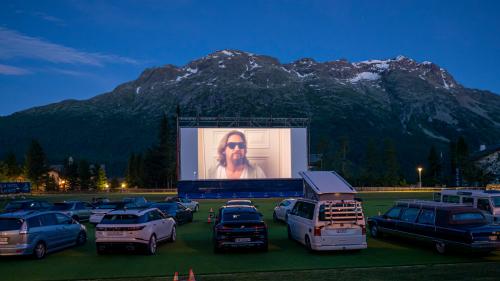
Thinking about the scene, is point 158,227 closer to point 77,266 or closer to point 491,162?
point 77,266

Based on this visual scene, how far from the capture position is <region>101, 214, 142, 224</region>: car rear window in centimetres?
1493

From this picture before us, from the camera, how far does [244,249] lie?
15.7 m

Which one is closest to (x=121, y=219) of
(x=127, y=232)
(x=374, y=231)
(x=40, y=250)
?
(x=127, y=232)

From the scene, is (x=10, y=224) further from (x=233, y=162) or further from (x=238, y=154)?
(x=238, y=154)

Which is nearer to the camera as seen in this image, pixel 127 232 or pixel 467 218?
pixel 467 218

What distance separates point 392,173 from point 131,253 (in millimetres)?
80026

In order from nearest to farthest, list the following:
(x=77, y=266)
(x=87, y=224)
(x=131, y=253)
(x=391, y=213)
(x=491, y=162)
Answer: (x=77, y=266) < (x=131, y=253) < (x=391, y=213) < (x=87, y=224) < (x=491, y=162)

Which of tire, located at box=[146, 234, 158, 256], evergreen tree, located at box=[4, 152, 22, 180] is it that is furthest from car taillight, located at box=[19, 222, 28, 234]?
evergreen tree, located at box=[4, 152, 22, 180]

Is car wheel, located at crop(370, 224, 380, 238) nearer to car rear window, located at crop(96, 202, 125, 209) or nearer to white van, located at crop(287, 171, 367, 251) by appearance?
white van, located at crop(287, 171, 367, 251)

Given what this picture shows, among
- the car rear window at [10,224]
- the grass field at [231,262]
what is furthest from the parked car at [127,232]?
the car rear window at [10,224]

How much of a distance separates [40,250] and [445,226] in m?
12.1

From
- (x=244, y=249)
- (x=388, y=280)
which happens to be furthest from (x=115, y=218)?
(x=388, y=280)

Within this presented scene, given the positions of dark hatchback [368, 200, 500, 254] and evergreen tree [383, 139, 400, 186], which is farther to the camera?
evergreen tree [383, 139, 400, 186]

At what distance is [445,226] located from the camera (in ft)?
47.3
